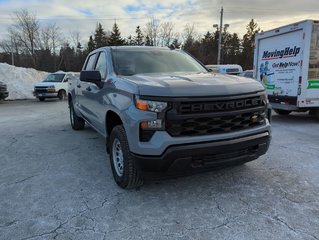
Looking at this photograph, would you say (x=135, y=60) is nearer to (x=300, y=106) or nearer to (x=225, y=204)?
(x=225, y=204)

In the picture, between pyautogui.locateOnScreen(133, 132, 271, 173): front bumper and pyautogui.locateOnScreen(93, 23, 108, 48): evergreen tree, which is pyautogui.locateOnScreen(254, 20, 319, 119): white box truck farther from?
pyautogui.locateOnScreen(93, 23, 108, 48): evergreen tree

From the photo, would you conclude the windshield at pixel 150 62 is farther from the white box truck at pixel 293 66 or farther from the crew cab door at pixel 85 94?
the white box truck at pixel 293 66

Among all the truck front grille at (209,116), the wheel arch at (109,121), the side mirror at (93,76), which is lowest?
the wheel arch at (109,121)

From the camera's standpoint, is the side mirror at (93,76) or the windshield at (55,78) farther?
the windshield at (55,78)

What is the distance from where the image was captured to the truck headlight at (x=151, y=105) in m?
3.21

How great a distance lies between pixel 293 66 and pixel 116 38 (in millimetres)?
43012

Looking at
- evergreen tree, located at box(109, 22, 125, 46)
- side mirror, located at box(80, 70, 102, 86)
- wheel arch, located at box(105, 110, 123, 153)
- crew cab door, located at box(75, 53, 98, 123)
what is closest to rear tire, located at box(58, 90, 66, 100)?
crew cab door, located at box(75, 53, 98, 123)

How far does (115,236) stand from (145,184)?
48.3 inches

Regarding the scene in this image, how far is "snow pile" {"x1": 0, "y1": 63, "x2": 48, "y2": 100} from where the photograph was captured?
2147 cm

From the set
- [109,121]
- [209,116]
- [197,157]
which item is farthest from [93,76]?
[197,157]

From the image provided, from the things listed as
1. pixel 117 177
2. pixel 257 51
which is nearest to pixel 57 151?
pixel 117 177

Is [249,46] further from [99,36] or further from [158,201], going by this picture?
[158,201]

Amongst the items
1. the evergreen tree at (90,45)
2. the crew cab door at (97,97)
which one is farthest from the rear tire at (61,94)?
the evergreen tree at (90,45)

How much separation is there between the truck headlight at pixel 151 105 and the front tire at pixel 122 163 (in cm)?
52
